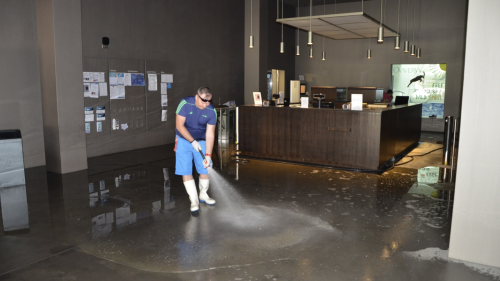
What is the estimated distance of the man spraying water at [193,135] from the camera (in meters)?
4.40

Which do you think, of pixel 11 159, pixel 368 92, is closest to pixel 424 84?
pixel 368 92

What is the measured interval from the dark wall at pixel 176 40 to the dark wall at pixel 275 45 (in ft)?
3.91

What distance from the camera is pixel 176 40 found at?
367 inches

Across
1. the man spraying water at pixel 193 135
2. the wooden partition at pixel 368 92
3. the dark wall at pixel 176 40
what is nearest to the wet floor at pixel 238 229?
the man spraying water at pixel 193 135

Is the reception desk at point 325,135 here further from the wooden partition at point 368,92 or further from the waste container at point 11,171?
the wooden partition at point 368,92

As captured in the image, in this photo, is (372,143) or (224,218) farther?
(372,143)

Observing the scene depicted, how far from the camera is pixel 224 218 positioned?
169 inches

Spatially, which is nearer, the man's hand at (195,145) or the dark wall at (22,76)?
the man's hand at (195,145)

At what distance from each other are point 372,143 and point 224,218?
10.9 feet

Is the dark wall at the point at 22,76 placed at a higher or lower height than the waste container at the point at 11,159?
higher

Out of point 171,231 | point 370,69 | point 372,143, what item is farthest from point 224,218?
point 370,69

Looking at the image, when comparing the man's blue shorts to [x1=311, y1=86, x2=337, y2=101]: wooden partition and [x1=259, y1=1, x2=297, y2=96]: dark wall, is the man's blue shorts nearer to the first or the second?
[x1=259, y1=1, x2=297, y2=96]: dark wall

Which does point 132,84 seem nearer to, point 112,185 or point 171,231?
point 112,185

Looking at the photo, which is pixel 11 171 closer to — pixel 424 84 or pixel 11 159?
pixel 11 159
